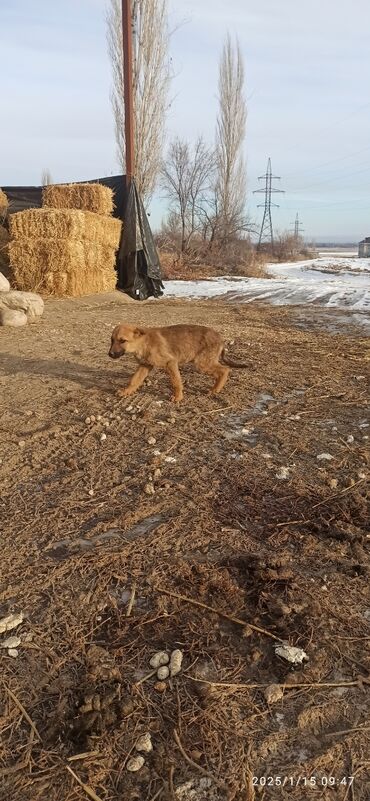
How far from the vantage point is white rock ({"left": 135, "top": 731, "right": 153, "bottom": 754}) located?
5.26 ft

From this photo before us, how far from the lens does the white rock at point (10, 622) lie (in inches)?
82.6

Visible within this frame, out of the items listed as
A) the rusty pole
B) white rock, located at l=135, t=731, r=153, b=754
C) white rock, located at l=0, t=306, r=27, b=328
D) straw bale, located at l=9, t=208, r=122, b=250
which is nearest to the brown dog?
white rock, located at l=135, t=731, r=153, b=754

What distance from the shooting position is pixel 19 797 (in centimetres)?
147

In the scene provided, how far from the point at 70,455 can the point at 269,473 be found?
4.90ft

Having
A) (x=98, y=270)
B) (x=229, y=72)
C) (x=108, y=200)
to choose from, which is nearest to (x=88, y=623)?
(x=98, y=270)

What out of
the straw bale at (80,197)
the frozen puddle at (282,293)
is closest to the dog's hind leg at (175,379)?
the frozen puddle at (282,293)

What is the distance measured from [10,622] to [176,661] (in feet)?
2.41

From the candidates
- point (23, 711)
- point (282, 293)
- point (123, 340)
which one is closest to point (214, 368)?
point (123, 340)

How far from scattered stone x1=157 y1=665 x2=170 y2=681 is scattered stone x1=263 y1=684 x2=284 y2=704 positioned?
1.18 ft

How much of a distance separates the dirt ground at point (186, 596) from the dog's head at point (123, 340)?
522 millimetres

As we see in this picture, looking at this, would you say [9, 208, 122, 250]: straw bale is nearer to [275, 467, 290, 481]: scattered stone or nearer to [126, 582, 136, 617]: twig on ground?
[275, 467, 290, 481]: scattered stone

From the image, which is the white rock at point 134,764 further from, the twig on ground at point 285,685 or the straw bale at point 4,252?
the straw bale at point 4,252

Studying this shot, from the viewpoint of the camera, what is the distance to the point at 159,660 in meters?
1.93

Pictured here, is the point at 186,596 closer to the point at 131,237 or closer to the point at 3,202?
the point at 131,237
